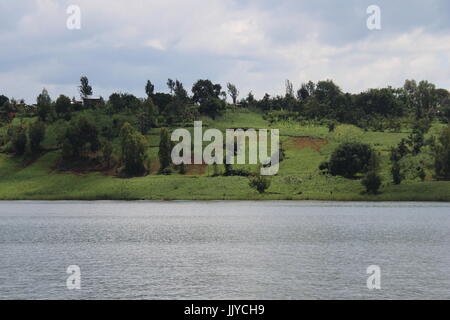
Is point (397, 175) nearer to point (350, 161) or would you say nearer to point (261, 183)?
point (350, 161)

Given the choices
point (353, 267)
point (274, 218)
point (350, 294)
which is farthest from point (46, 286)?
point (274, 218)

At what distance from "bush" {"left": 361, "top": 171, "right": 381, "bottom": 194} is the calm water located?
34689 millimetres

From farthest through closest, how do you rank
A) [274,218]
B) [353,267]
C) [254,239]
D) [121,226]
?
[274,218], [121,226], [254,239], [353,267]

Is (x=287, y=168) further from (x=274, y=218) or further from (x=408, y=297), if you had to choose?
(x=408, y=297)

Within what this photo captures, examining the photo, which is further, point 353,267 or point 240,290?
point 353,267

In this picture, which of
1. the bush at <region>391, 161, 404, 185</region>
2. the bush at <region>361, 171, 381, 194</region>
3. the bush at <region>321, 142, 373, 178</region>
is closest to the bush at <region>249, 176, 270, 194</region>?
the bush at <region>321, 142, 373, 178</region>

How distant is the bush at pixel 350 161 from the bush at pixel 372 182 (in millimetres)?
16208

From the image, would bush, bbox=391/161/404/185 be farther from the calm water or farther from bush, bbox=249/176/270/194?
the calm water

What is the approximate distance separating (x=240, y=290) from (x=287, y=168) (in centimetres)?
14638

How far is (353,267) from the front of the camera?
65.3 meters

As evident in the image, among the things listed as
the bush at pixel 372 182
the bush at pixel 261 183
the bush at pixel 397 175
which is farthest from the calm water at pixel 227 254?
the bush at pixel 261 183

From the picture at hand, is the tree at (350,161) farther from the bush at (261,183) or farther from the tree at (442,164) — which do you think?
the bush at (261,183)

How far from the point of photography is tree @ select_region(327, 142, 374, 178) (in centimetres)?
18612

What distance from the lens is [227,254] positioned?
75.3 m
